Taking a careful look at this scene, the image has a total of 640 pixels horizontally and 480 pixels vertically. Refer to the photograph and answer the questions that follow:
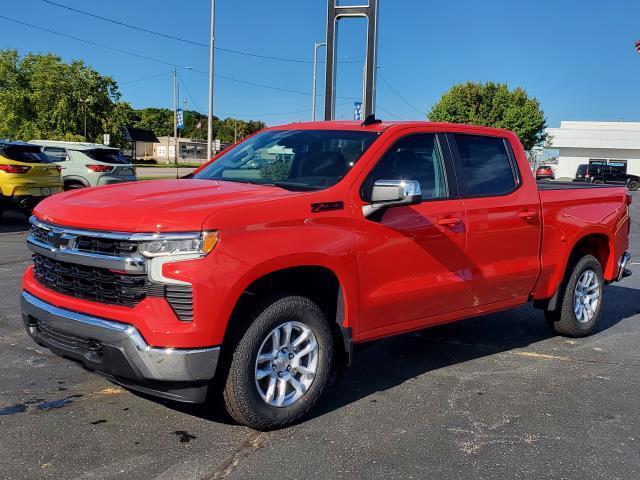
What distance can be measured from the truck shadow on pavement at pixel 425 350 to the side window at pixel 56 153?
1273 cm

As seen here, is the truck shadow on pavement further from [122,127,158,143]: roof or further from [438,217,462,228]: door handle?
[122,127,158,143]: roof

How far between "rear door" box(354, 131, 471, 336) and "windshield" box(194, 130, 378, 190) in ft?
0.75

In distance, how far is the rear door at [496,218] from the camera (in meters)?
4.91

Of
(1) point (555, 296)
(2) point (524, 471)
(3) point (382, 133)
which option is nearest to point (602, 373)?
(1) point (555, 296)

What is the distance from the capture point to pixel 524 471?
3.44 m

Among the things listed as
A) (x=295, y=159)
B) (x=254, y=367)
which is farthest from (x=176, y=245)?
(x=295, y=159)

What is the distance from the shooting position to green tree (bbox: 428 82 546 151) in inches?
2312

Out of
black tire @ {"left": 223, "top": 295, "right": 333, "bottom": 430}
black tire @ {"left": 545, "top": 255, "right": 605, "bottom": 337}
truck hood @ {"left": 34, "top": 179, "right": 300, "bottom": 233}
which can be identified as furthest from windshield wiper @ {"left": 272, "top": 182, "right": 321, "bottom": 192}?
black tire @ {"left": 545, "top": 255, "right": 605, "bottom": 337}

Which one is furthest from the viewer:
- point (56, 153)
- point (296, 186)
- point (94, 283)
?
point (56, 153)

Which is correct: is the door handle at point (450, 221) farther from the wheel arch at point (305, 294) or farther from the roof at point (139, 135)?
the roof at point (139, 135)

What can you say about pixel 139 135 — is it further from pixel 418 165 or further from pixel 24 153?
pixel 418 165

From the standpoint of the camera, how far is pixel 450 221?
4.65 meters

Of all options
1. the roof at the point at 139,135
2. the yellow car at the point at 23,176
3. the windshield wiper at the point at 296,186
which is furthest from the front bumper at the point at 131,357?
the roof at the point at 139,135

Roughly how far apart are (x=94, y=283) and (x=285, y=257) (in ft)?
3.54
